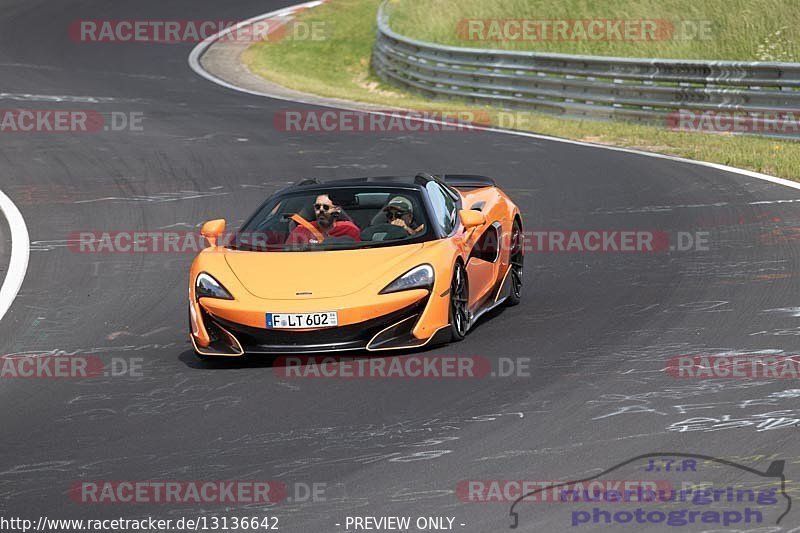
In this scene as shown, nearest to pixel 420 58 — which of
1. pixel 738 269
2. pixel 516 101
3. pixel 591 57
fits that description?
pixel 516 101

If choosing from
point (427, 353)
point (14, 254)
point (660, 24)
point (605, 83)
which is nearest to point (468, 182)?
point (427, 353)

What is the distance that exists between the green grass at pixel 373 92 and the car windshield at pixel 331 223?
7.99 metres

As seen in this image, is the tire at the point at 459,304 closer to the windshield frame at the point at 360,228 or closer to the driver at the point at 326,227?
the windshield frame at the point at 360,228

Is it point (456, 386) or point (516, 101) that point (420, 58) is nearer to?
point (516, 101)

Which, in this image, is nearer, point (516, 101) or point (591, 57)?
point (591, 57)

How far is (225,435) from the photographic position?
8.02m

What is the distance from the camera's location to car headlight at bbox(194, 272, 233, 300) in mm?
10060

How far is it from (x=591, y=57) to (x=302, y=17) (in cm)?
1721

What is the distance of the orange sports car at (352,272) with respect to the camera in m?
9.74

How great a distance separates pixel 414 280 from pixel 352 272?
453 millimetres

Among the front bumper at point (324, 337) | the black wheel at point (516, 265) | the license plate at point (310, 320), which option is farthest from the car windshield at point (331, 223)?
the black wheel at point (516, 265)

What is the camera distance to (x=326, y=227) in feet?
36.2

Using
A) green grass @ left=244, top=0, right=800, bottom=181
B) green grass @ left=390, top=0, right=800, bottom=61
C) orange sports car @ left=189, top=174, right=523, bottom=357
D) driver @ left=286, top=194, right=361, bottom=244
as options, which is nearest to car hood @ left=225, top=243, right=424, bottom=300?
orange sports car @ left=189, top=174, right=523, bottom=357

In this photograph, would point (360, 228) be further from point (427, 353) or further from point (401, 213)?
point (427, 353)
